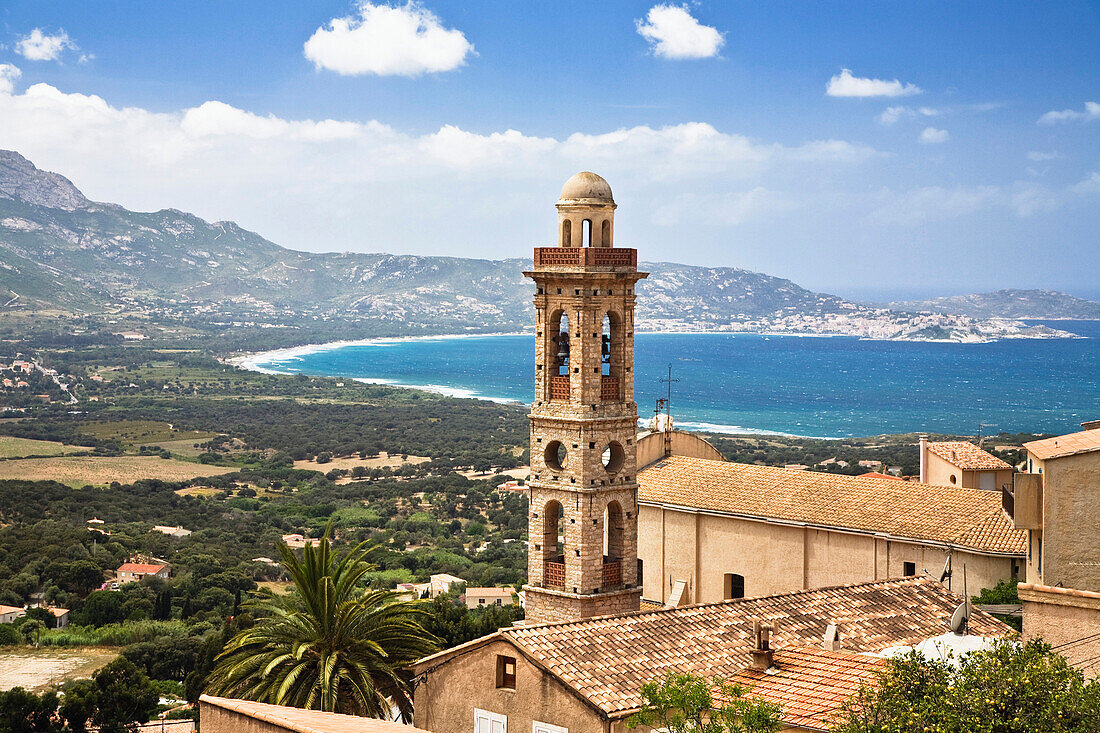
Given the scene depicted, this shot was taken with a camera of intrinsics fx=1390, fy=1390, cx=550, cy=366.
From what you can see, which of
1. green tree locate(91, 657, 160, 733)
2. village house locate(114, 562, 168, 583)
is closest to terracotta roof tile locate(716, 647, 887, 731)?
green tree locate(91, 657, 160, 733)

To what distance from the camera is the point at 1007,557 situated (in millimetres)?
24484

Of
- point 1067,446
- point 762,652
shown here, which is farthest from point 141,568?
point 1067,446

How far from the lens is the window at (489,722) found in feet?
55.7

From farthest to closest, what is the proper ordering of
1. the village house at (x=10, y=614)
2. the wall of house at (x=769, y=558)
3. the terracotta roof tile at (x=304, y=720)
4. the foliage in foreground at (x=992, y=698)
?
the village house at (x=10, y=614) → the wall of house at (x=769, y=558) → the terracotta roof tile at (x=304, y=720) → the foliage in foreground at (x=992, y=698)

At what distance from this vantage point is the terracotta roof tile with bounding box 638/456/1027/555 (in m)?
25.4

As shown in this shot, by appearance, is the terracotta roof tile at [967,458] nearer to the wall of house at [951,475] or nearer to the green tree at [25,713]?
the wall of house at [951,475]

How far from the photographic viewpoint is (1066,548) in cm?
1523

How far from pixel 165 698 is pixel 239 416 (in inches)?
4362

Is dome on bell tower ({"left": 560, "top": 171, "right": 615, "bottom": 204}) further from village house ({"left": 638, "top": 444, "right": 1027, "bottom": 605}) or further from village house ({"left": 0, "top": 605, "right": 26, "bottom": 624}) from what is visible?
village house ({"left": 0, "top": 605, "right": 26, "bottom": 624})

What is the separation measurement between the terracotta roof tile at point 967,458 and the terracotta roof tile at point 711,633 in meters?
11.1

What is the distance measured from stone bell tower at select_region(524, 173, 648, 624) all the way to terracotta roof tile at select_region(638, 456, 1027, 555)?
16.4 ft

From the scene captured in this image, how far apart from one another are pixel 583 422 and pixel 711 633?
16.7ft

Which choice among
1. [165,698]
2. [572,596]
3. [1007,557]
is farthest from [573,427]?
[165,698]

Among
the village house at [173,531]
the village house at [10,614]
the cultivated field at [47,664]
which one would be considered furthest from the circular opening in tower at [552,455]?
the village house at [173,531]
